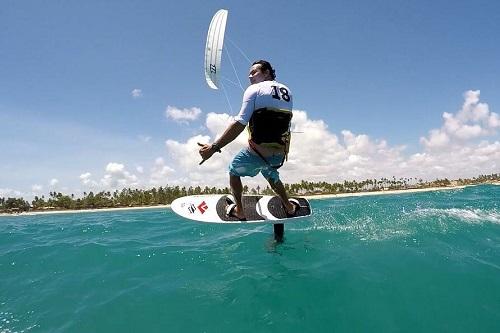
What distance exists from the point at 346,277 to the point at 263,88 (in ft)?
11.1

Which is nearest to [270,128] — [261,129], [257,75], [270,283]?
[261,129]

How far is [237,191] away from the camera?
6734mm

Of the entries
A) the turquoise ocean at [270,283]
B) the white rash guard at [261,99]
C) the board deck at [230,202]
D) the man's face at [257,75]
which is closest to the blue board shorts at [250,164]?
the white rash guard at [261,99]

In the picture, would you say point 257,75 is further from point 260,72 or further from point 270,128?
point 270,128

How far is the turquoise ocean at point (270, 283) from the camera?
386 centimetres

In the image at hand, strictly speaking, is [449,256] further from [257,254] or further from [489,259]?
[257,254]

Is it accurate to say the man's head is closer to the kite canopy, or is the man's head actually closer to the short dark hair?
the short dark hair

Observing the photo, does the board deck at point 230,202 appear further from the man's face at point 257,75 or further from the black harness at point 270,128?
the man's face at point 257,75

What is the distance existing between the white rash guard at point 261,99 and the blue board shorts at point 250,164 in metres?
0.95

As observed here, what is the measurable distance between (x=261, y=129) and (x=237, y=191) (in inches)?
62.9

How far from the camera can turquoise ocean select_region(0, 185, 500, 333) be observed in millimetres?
3857

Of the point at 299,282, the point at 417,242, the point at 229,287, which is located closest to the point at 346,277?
the point at 299,282

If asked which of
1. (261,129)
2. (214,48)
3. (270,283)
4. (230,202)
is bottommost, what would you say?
(270,283)

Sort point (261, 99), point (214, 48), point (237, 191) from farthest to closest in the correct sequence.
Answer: point (214, 48), point (237, 191), point (261, 99)
